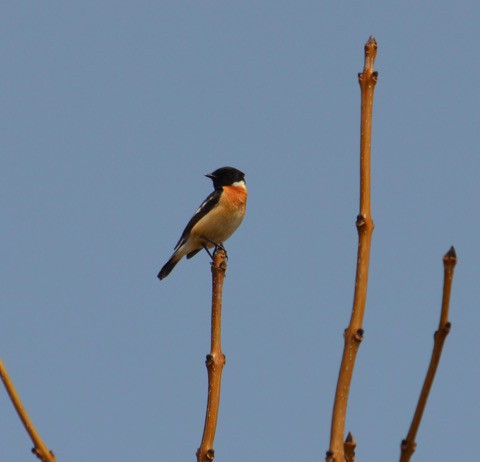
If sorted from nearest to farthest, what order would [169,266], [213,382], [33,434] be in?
1. [33,434]
2. [213,382]
3. [169,266]

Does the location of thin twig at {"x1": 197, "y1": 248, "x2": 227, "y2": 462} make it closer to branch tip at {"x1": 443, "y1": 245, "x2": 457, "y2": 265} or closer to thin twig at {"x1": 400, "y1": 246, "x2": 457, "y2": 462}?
thin twig at {"x1": 400, "y1": 246, "x2": 457, "y2": 462}

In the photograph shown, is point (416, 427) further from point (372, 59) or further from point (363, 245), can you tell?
point (372, 59)

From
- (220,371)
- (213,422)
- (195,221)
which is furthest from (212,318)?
(195,221)

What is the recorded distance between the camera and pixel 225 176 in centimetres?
1140

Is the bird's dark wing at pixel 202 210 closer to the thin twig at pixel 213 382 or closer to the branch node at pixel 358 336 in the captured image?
the thin twig at pixel 213 382

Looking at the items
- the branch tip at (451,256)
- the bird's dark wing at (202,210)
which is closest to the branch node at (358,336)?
the branch tip at (451,256)

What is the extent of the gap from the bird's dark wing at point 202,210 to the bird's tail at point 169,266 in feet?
0.83

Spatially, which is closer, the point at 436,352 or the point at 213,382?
the point at 436,352

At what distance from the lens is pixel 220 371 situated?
2768 mm

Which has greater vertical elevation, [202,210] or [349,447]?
[202,210]

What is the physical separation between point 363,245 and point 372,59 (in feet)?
1.96

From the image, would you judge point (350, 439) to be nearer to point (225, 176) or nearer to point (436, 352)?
point (436, 352)

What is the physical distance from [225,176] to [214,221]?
109 centimetres

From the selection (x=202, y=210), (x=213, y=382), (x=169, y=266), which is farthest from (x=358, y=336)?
(x=169, y=266)
